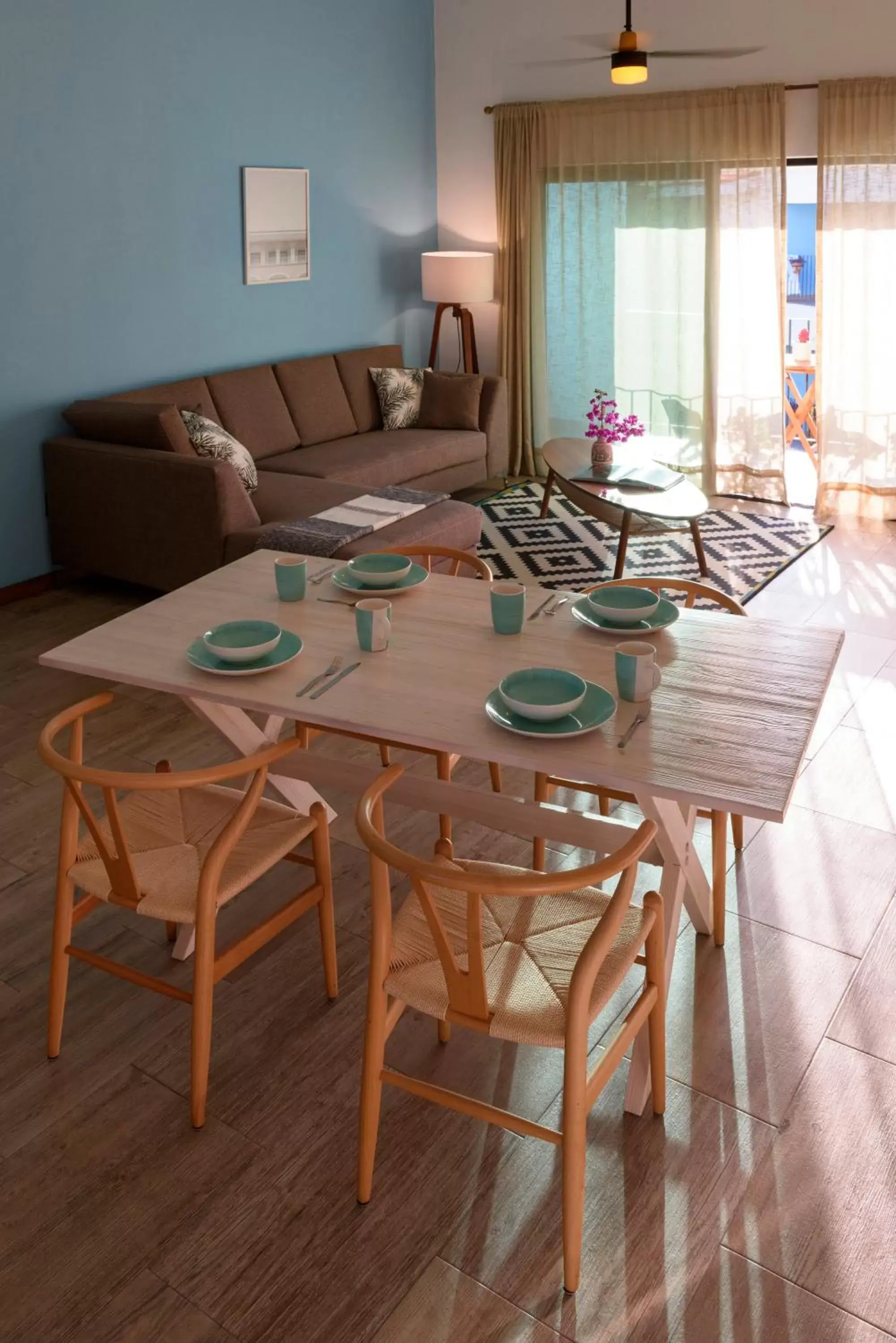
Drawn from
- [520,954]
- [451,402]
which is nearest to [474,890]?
[520,954]

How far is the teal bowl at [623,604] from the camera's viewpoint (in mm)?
2619

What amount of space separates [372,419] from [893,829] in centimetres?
436

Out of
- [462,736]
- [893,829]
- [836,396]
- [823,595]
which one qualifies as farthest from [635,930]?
[836,396]

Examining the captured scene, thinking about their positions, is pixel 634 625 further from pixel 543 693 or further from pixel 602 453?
pixel 602 453

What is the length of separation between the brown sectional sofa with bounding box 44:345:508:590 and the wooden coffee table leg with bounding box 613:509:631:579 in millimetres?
652

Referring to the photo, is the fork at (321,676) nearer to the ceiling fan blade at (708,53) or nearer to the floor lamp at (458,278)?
the floor lamp at (458,278)

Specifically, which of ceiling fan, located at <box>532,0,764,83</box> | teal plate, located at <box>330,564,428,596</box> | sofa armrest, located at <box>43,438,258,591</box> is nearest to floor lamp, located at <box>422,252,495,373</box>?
ceiling fan, located at <box>532,0,764,83</box>

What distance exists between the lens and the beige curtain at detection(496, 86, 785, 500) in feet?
20.8

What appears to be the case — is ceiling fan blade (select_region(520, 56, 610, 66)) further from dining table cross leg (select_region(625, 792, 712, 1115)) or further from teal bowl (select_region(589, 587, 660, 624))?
dining table cross leg (select_region(625, 792, 712, 1115))

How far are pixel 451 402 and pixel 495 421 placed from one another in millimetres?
282

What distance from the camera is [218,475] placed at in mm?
4672

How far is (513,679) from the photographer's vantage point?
230 cm

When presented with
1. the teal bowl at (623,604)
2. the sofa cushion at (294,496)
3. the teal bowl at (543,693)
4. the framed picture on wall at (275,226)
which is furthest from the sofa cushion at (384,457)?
the teal bowl at (543,693)

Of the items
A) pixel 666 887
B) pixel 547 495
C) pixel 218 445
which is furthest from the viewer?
pixel 547 495
